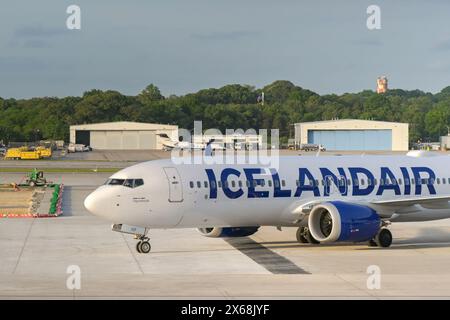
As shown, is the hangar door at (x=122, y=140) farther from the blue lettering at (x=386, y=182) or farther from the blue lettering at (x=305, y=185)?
the blue lettering at (x=305, y=185)

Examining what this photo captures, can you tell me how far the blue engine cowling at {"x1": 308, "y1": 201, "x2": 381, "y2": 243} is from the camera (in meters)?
37.0

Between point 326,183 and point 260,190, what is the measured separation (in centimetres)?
309

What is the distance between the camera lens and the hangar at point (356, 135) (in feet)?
537

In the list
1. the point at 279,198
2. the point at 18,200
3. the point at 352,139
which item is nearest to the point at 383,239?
the point at 279,198

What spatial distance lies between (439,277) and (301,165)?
30.7 feet

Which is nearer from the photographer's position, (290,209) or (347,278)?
(347,278)

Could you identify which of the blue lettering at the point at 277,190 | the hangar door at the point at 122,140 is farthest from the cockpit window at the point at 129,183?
the hangar door at the point at 122,140

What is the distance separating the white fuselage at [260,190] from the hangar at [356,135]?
403ft

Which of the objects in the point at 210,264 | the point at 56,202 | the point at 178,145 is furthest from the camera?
the point at 178,145

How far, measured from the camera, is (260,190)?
38.0 m

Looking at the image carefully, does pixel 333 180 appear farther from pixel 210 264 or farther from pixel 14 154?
pixel 14 154
